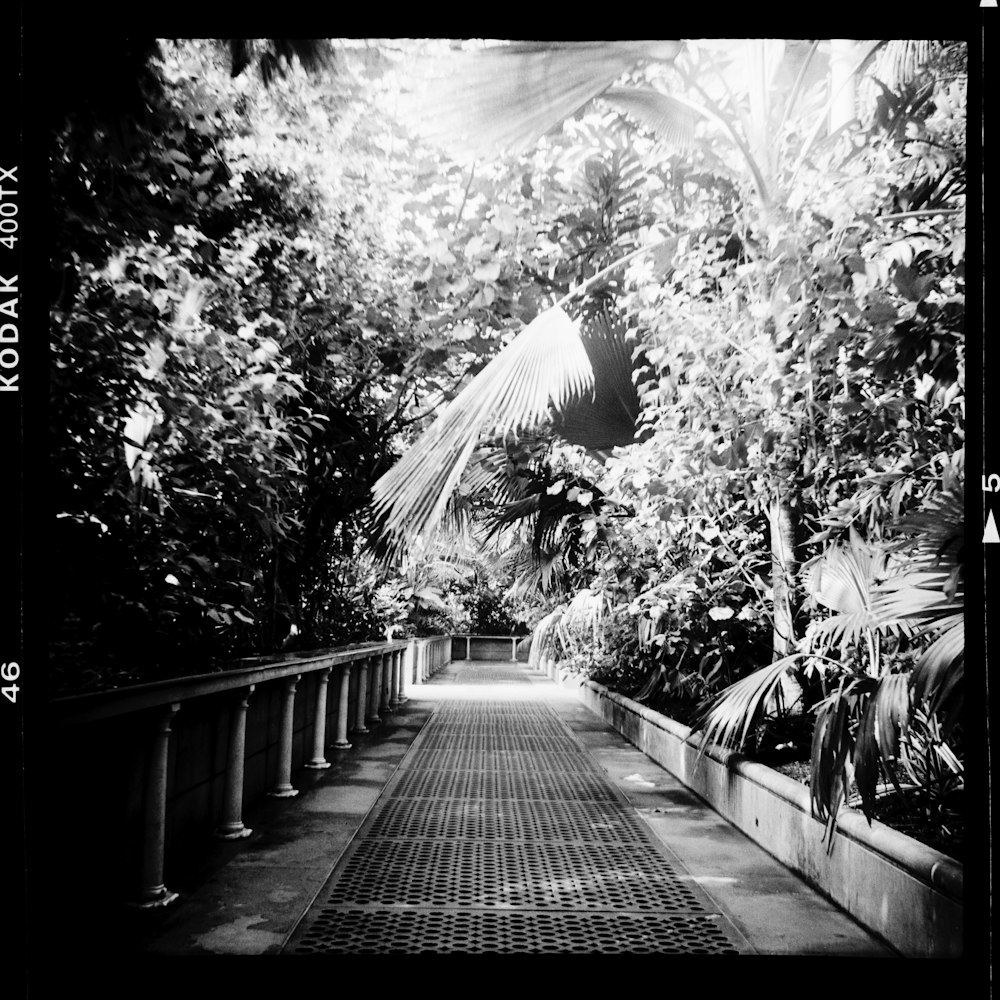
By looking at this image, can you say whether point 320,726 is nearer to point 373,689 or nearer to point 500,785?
point 500,785

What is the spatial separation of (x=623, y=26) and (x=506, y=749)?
5.68 meters

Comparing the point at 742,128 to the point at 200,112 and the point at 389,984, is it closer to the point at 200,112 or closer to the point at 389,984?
the point at 200,112

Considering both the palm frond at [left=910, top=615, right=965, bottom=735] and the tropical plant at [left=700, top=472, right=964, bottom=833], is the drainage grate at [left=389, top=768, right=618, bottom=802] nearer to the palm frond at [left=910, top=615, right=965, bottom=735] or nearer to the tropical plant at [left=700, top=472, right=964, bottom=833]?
the tropical plant at [left=700, top=472, right=964, bottom=833]

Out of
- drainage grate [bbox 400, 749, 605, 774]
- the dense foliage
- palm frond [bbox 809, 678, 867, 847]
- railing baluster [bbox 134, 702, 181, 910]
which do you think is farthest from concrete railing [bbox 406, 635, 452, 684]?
palm frond [bbox 809, 678, 867, 847]

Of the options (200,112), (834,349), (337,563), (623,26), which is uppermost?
(200,112)

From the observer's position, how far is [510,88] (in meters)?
3.42

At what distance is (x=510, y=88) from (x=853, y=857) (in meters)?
3.27

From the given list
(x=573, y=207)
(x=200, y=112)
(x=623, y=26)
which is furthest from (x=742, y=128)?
(x=200, y=112)

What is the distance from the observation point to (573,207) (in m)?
5.25

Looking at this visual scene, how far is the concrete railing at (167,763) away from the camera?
2613 millimetres

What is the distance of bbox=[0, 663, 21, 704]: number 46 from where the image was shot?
7.22ft

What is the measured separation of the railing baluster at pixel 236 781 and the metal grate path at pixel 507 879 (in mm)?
588

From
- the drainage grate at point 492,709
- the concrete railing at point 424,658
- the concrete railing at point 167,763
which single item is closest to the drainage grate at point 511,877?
the concrete railing at point 167,763

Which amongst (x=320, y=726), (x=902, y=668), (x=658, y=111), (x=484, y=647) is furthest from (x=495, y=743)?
(x=484, y=647)
